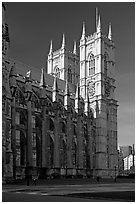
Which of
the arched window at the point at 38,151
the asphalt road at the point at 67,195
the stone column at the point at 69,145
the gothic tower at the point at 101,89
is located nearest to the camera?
the asphalt road at the point at 67,195

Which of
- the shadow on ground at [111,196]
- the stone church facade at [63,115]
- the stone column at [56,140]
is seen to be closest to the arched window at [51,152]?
the stone church facade at [63,115]

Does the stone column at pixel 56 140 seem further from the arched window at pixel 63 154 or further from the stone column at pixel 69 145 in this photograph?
the stone column at pixel 69 145

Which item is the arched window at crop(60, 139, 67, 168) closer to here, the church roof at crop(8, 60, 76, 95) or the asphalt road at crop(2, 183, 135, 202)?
the church roof at crop(8, 60, 76, 95)

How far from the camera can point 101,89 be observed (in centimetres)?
8150

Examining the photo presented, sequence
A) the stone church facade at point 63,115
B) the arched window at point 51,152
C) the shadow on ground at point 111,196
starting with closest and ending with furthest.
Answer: the shadow on ground at point 111,196 < the stone church facade at point 63,115 < the arched window at point 51,152

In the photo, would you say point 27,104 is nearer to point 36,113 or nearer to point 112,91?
point 36,113

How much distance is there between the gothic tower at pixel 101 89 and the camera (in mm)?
79812

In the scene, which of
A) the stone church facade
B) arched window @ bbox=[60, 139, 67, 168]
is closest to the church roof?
the stone church facade

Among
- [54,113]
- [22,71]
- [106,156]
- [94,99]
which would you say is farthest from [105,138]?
[22,71]

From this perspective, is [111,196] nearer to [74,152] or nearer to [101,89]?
[74,152]

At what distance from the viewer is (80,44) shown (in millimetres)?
89188

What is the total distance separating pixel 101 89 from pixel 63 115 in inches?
691

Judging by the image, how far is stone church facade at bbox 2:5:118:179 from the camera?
A: 5097 centimetres

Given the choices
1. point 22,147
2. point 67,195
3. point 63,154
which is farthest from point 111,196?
point 63,154
